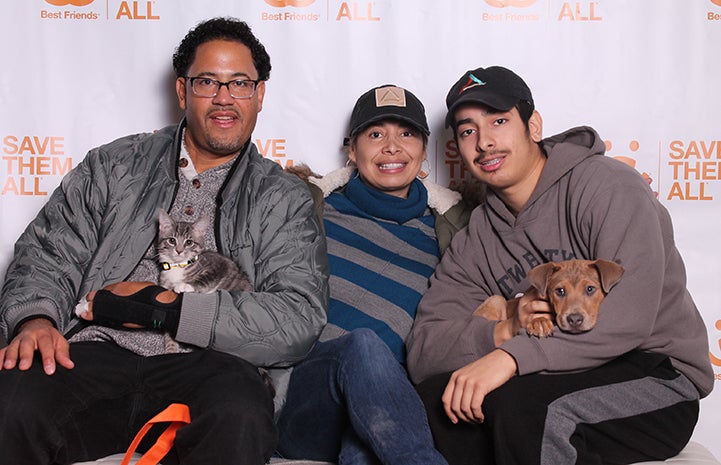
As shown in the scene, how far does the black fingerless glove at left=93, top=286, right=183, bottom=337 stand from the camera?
7.53 feet

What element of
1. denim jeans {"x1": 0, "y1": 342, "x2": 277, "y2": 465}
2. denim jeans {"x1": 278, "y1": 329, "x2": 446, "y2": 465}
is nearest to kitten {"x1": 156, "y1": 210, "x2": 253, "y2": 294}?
denim jeans {"x1": 0, "y1": 342, "x2": 277, "y2": 465}

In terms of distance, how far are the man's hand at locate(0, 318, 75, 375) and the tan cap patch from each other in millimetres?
1547

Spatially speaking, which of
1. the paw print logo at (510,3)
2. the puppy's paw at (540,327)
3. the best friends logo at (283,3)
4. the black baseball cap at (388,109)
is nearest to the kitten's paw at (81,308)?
the black baseball cap at (388,109)

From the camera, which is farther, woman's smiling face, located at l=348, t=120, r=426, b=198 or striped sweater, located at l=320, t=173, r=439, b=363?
woman's smiling face, located at l=348, t=120, r=426, b=198

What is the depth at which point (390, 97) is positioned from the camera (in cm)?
303

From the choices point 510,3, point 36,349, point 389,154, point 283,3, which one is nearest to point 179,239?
point 36,349

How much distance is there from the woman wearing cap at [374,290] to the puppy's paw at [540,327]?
42 cm

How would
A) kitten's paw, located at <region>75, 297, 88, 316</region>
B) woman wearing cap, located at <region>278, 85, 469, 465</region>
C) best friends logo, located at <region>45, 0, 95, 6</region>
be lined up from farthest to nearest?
best friends logo, located at <region>45, 0, 95, 6</region>, kitten's paw, located at <region>75, 297, 88, 316</region>, woman wearing cap, located at <region>278, 85, 469, 465</region>

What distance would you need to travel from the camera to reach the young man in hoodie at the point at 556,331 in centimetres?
214

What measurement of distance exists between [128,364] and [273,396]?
49 centimetres

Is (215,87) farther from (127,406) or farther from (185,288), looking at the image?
(127,406)

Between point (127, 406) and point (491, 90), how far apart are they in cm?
164

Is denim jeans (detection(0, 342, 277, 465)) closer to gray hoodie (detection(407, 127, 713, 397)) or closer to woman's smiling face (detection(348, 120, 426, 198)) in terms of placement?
gray hoodie (detection(407, 127, 713, 397))

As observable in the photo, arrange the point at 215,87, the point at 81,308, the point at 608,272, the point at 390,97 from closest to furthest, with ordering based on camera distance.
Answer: the point at 608,272
the point at 81,308
the point at 215,87
the point at 390,97
